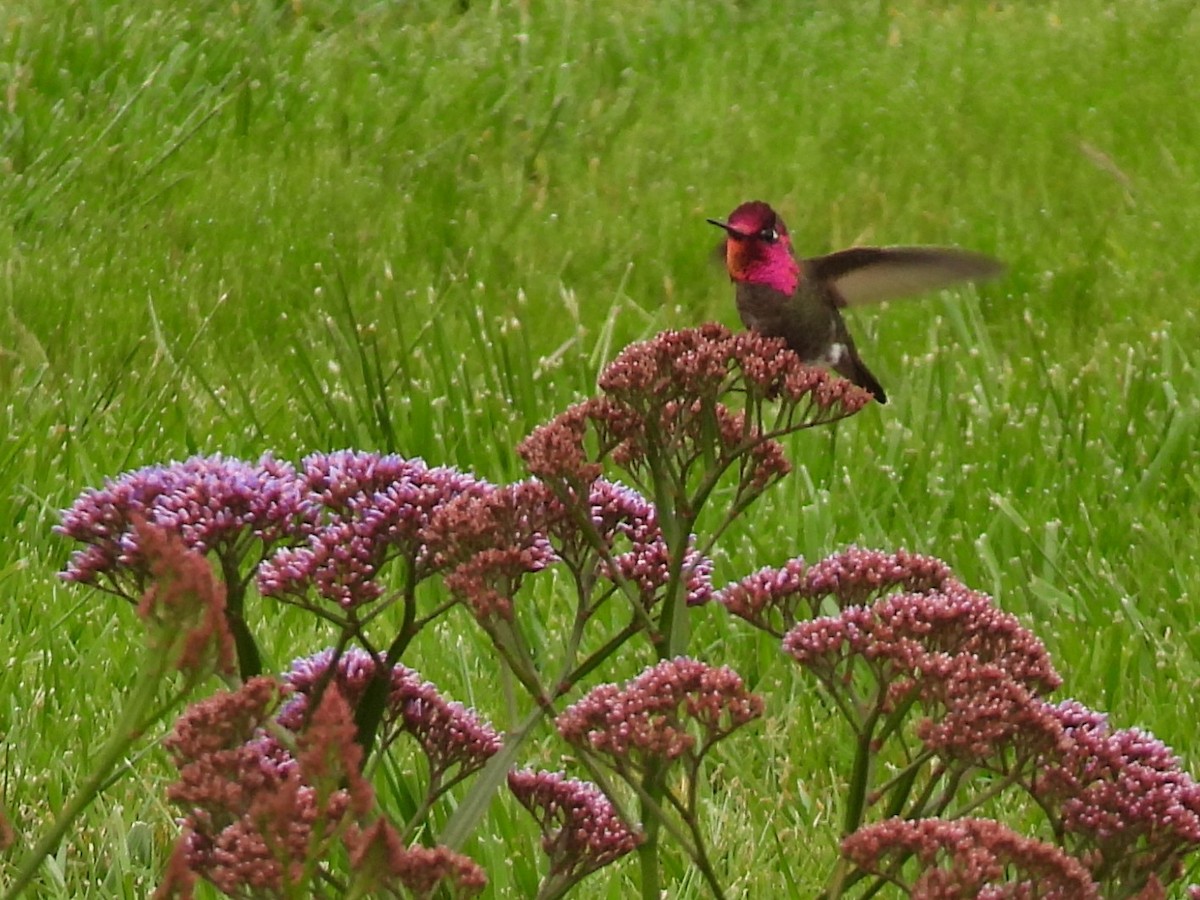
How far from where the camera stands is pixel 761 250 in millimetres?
3658

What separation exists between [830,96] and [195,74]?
9.93 ft

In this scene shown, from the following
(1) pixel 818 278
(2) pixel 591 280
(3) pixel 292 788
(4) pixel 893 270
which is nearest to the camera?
(3) pixel 292 788

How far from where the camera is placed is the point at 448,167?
758 cm

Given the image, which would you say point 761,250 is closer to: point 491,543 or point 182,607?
point 491,543

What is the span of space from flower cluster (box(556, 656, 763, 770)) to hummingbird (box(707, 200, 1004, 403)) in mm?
1572

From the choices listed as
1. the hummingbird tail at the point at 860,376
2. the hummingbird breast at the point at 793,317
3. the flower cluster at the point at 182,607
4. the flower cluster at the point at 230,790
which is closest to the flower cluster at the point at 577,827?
the flower cluster at the point at 230,790

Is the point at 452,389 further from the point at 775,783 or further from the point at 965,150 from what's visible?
the point at 965,150

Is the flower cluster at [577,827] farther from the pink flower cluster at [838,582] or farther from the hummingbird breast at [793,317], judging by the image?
the hummingbird breast at [793,317]

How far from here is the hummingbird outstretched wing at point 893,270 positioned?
399 centimetres

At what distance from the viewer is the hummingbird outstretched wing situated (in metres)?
3.99

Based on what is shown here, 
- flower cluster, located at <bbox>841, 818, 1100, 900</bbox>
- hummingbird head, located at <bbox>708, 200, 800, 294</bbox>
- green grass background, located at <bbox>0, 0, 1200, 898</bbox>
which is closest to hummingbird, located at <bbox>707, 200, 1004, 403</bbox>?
hummingbird head, located at <bbox>708, 200, 800, 294</bbox>

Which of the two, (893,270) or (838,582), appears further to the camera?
(893,270)

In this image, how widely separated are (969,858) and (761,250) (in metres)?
2.12

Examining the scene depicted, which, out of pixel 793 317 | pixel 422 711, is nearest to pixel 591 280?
pixel 793 317
